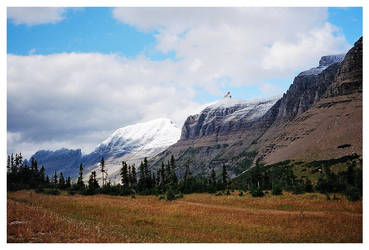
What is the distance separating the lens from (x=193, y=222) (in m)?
20.5

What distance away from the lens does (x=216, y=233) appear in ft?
54.9

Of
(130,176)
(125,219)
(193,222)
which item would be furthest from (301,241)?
(130,176)

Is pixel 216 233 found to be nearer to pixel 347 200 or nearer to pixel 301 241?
pixel 301 241

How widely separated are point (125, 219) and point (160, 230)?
4592 millimetres

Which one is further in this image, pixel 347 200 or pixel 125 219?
pixel 347 200

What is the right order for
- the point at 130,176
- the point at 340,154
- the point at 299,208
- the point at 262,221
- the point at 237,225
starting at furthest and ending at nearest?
the point at 340,154
the point at 130,176
the point at 299,208
the point at 262,221
the point at 237,225

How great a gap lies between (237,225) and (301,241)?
506cm
